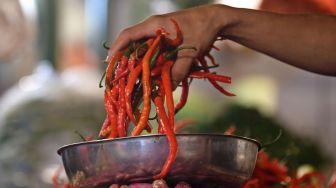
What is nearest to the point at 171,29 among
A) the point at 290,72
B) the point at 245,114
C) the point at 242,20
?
the point at 242,20

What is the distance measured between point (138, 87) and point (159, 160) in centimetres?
23

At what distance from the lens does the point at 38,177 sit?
443 centimetres

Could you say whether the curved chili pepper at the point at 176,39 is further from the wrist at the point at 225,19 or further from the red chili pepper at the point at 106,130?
the red chili pepper at the point at 106,130

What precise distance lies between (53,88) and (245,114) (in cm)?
165

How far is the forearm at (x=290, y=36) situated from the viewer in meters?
1.91

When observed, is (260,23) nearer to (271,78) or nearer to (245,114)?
(245,114)

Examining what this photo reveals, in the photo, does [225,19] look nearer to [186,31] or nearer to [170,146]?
[186,31]

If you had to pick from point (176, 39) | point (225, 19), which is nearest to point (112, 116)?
point (176, 39)

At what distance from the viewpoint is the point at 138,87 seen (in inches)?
65.4

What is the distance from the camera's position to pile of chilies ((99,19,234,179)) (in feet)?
5.20

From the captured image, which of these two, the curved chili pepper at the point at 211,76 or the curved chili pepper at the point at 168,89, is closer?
the curved chili pepper at the point at 168,89

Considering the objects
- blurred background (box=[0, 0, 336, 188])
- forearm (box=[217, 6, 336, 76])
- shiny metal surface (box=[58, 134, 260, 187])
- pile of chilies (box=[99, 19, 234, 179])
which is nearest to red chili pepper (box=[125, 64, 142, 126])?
pile of chilies (box=[99, 19, 234, 179])

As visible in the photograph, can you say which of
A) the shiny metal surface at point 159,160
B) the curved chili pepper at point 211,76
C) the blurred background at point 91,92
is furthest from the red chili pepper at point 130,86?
the blurred background at point 91,92

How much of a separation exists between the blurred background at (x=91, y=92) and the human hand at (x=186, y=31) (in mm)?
775
